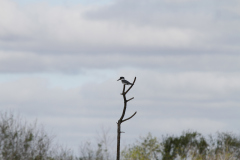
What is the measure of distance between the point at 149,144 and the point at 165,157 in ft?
25.0

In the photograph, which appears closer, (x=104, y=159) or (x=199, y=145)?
(x=104, y=159)

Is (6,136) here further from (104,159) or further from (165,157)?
(165,157)

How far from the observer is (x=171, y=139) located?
4441 centimetres

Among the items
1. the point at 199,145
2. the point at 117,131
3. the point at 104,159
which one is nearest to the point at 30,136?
the point at 104,159

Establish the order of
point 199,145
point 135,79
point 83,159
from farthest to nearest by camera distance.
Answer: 1. point 199,145
2. point 83,159
3. point 135,79

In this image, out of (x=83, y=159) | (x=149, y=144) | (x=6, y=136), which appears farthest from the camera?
(x=149, y=144)

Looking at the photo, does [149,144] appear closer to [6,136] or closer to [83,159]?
[83,159]

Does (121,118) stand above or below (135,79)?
below

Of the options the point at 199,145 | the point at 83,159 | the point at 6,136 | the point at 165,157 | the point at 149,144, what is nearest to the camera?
the point at 6,136

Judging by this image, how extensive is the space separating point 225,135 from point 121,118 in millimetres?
26203

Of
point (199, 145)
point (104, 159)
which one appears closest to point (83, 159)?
point (104, 159)

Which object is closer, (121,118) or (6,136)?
(121,118)

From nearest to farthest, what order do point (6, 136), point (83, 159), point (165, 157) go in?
point (6, 136) → point (83, 159) → point (165, 157)

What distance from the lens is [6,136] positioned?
25859mm
